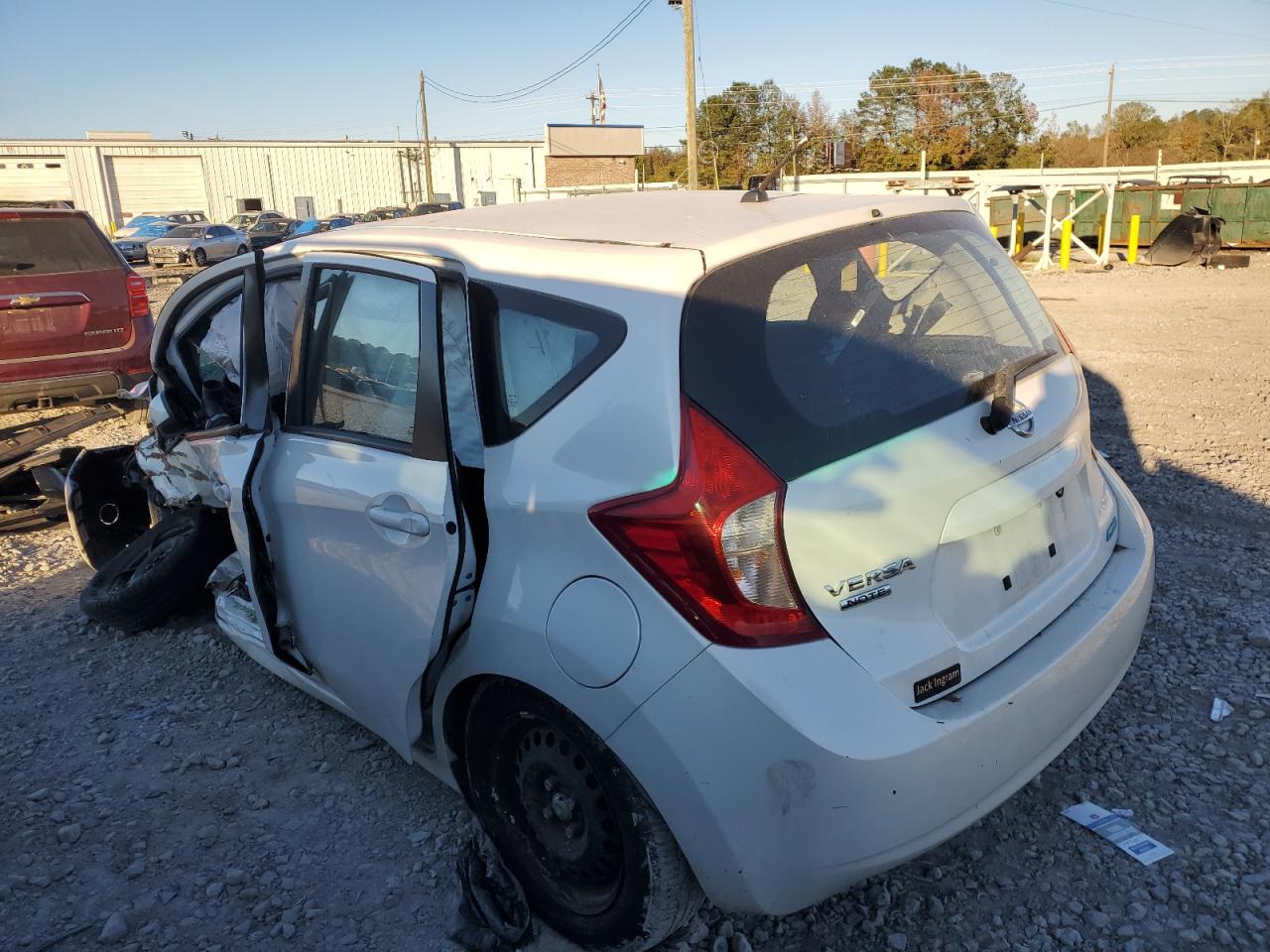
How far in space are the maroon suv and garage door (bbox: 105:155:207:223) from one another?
65494mm

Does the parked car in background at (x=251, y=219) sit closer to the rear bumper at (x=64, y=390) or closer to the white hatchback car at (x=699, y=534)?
the rear bumper at (x=64, y=390)

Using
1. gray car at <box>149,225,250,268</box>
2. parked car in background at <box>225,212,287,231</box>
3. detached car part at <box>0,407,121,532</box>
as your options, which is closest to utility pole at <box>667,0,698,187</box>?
gray car at <box>149,225,250,268</box>

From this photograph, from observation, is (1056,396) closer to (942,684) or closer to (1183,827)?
(942,684)

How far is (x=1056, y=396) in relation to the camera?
8.60 ft

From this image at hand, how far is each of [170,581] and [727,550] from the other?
337cm

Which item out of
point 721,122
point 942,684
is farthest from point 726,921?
point 721,122

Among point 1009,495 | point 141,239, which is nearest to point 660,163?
point 141,239

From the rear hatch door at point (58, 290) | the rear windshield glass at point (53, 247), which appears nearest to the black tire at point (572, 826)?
the rear hatch door at point (58, 290)

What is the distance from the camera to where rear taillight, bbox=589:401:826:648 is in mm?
1934

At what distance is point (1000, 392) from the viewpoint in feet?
7.86

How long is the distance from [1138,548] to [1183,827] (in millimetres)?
Answer: 810

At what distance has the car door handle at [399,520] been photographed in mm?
2479

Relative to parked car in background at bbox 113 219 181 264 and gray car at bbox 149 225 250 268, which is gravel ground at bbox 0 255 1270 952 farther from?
parked car in background at bbox 113 219 181 264

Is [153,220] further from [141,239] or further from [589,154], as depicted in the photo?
[589,154]
